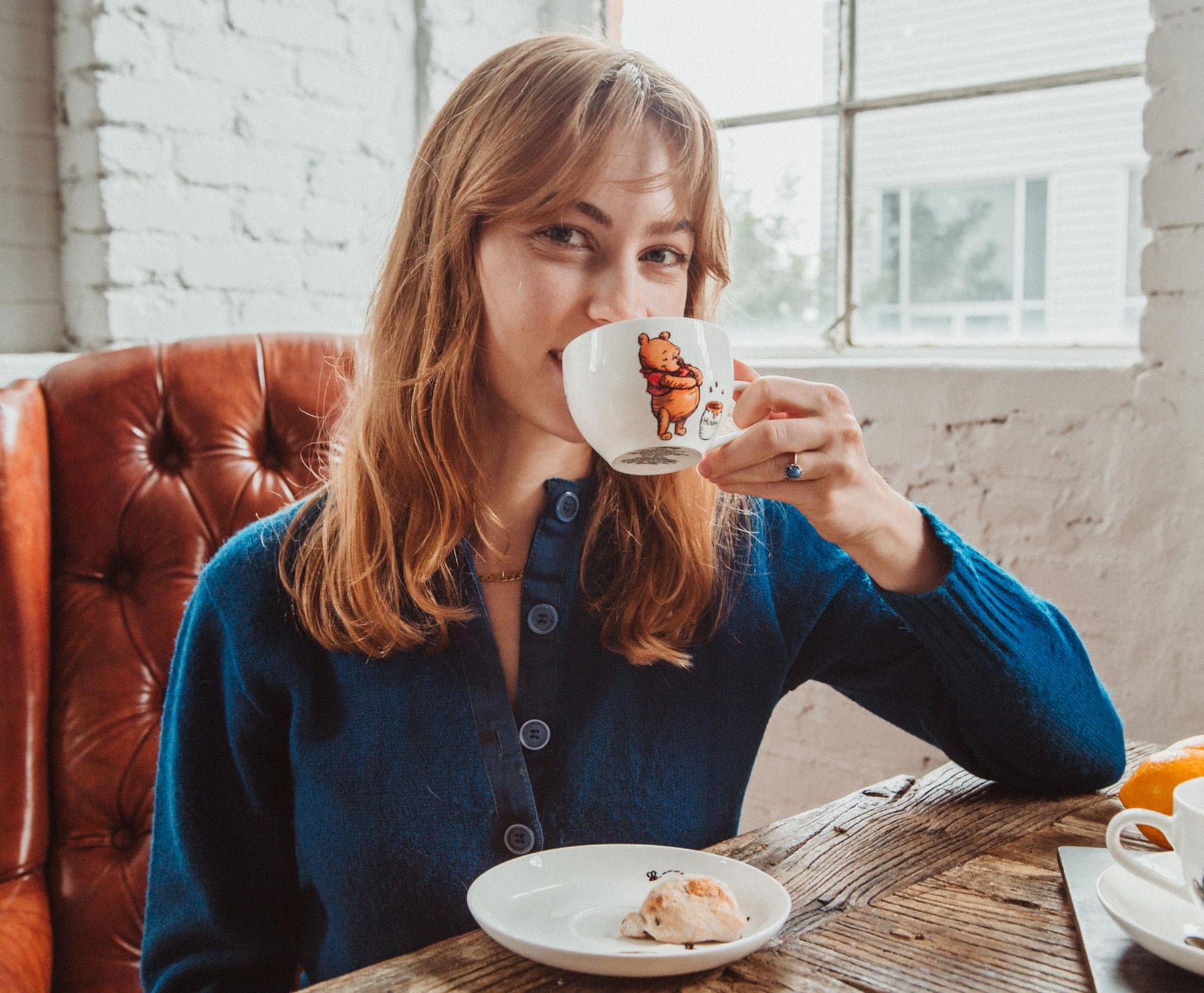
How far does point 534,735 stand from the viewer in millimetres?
Result: 909

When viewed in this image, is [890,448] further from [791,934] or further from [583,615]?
[791,934]

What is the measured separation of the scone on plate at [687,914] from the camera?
0.62m

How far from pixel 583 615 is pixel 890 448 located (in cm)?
90

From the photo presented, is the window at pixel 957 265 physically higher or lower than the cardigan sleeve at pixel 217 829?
higher

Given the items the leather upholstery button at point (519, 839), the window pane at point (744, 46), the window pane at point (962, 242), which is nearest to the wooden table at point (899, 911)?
the leather upholstery button at point (519, 839)

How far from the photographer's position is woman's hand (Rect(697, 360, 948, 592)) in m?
0.80

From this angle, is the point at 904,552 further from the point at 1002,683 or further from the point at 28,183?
the point at 28,183

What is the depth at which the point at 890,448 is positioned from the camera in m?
1.73

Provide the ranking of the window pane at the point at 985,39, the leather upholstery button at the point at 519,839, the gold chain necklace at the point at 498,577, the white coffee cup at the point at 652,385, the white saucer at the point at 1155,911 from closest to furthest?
the white saucer at the point at 1155,911
the white coffee cup at the point at 652,385
the leather upholstery button at the point at 519,839
the gold chain necklace at the point at 498,577
the window pane at the point at 985,39

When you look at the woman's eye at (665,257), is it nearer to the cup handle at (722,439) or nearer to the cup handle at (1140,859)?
the cup handle at (722,439)

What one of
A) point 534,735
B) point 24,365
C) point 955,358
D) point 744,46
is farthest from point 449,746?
point 744,46

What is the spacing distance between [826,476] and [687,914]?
1.17ft

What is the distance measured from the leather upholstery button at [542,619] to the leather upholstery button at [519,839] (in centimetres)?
17

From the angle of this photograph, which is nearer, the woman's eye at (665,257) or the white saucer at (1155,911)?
the white saucer at (1155,911)
